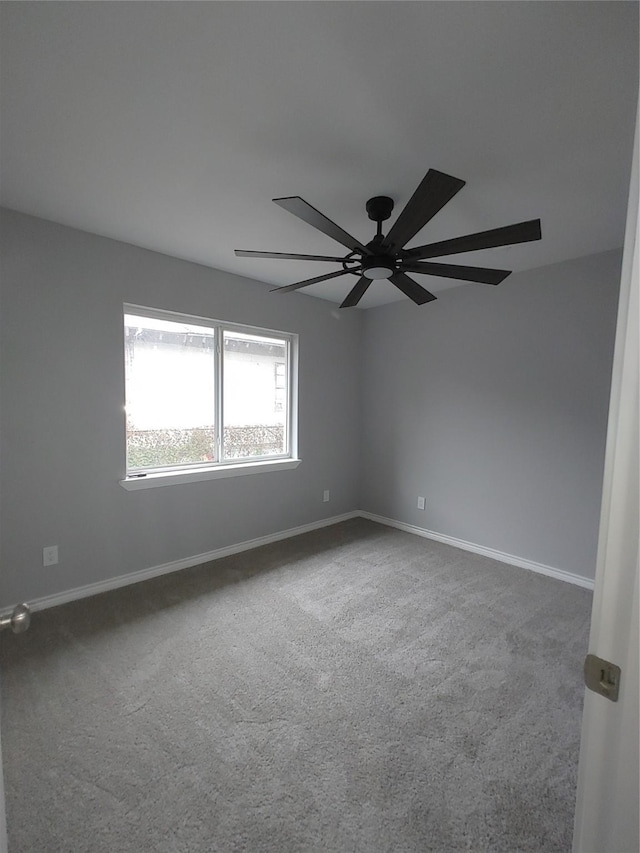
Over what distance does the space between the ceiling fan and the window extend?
136cm

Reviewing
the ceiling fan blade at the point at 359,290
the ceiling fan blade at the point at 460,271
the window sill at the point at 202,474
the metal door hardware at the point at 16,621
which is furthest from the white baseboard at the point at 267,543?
the ceiling fan blade at the point at 460,271

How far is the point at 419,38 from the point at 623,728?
5.77 ft

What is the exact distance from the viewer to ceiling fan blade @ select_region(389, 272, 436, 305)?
199cm

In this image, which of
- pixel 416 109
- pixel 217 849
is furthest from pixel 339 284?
pixel 217 849

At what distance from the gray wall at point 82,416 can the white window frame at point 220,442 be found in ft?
0.25

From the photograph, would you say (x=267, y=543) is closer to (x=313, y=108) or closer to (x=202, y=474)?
(x=202, y=474)

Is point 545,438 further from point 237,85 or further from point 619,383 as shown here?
point 237,85

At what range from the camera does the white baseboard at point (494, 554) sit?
2865 millimetres

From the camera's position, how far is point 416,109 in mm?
1398

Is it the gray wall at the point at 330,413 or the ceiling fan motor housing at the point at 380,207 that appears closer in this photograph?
the ceiling fan motor housing at the point at 380,207

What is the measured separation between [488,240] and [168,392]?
8.02 feet

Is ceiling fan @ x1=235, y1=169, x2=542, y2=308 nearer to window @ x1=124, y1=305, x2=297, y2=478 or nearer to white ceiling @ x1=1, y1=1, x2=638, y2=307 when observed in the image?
white ceiling @ x1=1, y1=1, x2=638, y2=307

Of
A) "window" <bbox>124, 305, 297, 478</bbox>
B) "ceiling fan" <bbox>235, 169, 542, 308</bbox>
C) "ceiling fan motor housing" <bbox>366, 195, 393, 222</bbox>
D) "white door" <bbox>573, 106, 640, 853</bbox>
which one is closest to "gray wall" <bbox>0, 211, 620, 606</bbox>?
"window" <bbox>124, 305, 297, 478</bbox>

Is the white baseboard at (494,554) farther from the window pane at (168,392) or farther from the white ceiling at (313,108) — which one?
the white ceiling at (313,108)
